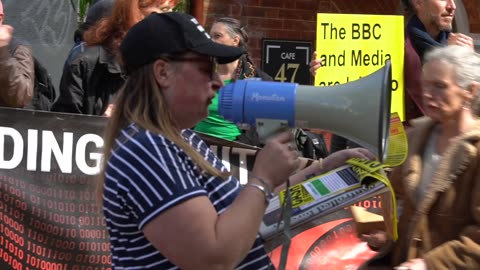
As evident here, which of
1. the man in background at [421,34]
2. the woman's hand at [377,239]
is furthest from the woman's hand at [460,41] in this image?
the woman's hand at [377,239]

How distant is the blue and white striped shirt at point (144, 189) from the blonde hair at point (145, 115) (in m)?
0.02

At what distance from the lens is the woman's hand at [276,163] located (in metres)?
2.46

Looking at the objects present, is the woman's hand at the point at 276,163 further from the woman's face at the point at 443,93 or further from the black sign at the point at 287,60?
the black sign at the point at 287,60

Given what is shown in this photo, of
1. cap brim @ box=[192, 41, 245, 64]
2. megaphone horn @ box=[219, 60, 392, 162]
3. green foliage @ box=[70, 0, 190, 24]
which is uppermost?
cap brim @ box=[192, 41, 245, 64]

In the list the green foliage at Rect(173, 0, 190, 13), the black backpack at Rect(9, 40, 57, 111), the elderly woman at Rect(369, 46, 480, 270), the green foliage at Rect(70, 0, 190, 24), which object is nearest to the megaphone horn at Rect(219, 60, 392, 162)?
the elderly woman at Rect(369, 46, 480, 270)

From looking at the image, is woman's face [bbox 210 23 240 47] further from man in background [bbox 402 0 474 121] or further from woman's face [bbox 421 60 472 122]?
woman's face [bbox 421 60 472 122]

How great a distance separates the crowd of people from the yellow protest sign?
2.86 metres

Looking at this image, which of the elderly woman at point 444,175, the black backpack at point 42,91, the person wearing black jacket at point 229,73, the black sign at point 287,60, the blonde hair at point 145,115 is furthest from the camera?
the black sign at point 287,60

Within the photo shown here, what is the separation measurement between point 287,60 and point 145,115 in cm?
648

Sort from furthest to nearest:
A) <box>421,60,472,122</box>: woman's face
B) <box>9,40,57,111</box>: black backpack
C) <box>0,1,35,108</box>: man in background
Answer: <box>9,40,57,111</box>: black backpack, <box>0,1,35,108</box>: man in background, <box>421,60,472,122</box>: woman's face

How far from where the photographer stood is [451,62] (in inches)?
134

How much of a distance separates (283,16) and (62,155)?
4884mm

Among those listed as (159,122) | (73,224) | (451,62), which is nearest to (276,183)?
(159,122)

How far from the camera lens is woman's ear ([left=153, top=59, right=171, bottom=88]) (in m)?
2.48
